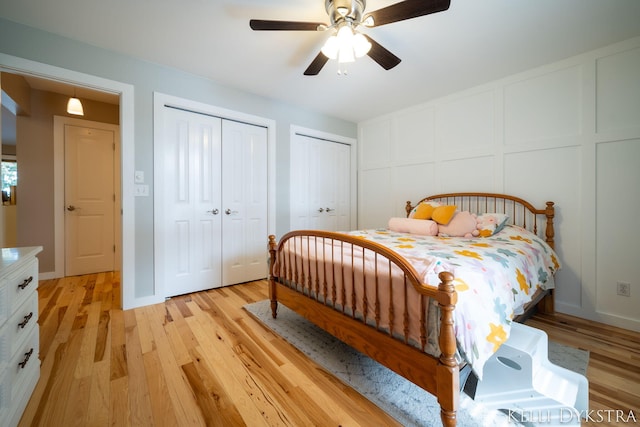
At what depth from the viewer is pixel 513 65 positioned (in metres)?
2.49

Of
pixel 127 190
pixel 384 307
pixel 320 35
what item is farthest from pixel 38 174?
pixel 384 307

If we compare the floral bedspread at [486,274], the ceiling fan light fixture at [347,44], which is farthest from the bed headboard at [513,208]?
the ceiling fan light fixture at [347,44]

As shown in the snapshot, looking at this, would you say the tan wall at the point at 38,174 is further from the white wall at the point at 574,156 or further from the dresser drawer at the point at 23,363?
the white wall at the point at 574,156

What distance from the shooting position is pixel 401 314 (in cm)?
125

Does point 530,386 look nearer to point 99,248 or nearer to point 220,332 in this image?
point 220,332

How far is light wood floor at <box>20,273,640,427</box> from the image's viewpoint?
123cm

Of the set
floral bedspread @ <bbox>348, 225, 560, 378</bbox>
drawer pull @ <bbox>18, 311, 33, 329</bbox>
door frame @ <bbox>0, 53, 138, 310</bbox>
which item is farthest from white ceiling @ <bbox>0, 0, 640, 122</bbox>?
drawer pull @ <bbox>18, 311, 33, 329</bbox>

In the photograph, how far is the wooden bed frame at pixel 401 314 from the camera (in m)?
1.04

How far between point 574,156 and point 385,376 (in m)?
2.62

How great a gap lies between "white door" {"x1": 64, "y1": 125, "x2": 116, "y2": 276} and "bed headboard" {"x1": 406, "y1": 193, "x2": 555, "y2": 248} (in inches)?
183

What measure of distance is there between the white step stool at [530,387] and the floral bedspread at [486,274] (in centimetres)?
15

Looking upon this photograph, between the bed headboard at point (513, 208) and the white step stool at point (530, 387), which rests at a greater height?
the bed headboard at point (513, 208)

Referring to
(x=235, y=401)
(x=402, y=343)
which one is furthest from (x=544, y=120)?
(x=235, y=401)

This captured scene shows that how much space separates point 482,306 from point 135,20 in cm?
297
